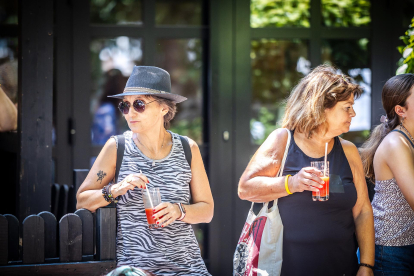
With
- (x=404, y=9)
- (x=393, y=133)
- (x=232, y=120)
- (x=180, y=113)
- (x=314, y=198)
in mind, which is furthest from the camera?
(x=180, y=113)

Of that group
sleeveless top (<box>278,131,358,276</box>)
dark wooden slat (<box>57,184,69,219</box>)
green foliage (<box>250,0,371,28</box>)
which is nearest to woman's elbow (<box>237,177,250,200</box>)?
sleeveless top (<box>278,131,358,276</box>)

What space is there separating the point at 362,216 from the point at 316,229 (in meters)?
0.35

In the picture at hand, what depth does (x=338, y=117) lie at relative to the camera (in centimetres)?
246

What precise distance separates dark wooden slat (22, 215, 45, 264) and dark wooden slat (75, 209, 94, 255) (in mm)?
194

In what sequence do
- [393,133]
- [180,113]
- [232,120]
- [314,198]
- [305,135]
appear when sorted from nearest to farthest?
[314,198], [305,135], [393,133], [232,120], [180,113]

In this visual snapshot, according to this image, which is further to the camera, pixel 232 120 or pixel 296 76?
pixel 296 76

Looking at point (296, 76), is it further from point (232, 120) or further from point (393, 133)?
point (393, 133)

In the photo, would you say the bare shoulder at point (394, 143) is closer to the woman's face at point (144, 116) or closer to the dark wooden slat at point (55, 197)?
the woman's face at point (144, 116)

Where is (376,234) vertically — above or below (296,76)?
below

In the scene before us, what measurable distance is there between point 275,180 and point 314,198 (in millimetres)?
208

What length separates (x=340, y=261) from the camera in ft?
7.77

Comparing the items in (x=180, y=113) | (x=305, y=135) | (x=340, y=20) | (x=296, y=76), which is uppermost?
(x=340, y=20)

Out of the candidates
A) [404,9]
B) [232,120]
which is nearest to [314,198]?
[232,120]

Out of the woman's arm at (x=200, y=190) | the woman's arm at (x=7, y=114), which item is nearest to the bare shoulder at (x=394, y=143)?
the woman's arm at (x=200, y=190)
